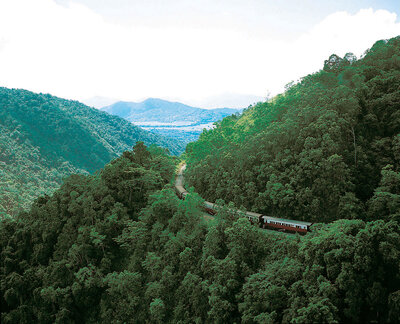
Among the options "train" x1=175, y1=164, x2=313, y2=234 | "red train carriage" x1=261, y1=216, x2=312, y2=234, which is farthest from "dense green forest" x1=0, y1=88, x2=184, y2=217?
"red train carriage" x1=261, y1=216, x2=312, y2=234

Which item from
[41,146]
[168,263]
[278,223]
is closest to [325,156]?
[278,223]

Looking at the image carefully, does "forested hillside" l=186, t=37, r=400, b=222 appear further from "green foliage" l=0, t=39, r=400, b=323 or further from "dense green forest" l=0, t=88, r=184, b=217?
"dense green forest" l=0, t=88, r=184, b=217

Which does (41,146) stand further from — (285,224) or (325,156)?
(325,156)

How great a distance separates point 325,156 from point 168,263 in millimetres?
14239

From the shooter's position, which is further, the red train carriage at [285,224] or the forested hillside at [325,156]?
the forested hillside at [325,156]

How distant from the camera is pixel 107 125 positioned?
142875mm

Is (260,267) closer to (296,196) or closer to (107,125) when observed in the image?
(296,196)

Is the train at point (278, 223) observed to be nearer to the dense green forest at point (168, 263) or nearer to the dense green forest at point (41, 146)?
the dense green forest at point (168, 263)

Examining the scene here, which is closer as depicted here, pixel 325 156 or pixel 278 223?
pixel 278 223

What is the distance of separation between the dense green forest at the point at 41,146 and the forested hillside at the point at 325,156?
62846mm

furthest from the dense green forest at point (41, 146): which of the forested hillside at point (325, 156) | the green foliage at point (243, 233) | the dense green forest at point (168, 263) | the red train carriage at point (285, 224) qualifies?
the red train carriage at point (285, 224)

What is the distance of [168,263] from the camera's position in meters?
24.0

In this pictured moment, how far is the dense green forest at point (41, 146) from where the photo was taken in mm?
88125

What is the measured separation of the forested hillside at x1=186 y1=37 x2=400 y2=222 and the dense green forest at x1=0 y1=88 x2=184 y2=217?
62846 millimetres
